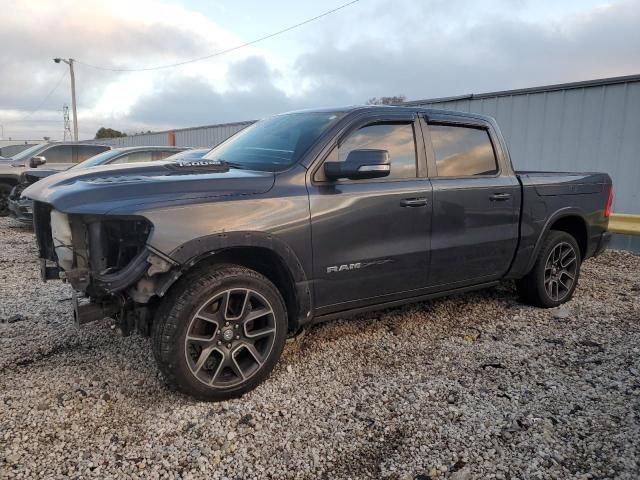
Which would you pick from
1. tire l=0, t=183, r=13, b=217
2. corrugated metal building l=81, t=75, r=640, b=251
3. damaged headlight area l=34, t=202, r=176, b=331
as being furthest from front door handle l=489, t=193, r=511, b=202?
tire l=0, t=183, r=13, b=217

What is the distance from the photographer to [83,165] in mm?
8414

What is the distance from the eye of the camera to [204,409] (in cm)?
299

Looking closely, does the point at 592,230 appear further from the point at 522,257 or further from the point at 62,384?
the point at 62,384

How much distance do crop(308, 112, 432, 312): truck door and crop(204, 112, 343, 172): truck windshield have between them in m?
0.21

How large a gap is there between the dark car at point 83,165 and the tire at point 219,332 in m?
5.50

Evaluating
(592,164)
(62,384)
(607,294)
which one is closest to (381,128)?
(62,384)

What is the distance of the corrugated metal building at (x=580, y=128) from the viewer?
7.99 metres

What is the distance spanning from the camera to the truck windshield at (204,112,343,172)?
11.4 ft

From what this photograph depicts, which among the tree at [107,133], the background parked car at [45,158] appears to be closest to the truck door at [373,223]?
the background parked car at [45,158]

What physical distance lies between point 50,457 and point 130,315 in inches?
33.6

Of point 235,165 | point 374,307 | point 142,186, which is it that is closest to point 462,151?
point 374,307

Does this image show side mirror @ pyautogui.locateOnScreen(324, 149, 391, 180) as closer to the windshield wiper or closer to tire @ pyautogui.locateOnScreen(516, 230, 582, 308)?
the windshield wiper

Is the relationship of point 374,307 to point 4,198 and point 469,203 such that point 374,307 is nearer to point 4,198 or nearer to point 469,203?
point 469,203

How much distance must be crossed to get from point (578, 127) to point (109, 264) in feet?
27.3
